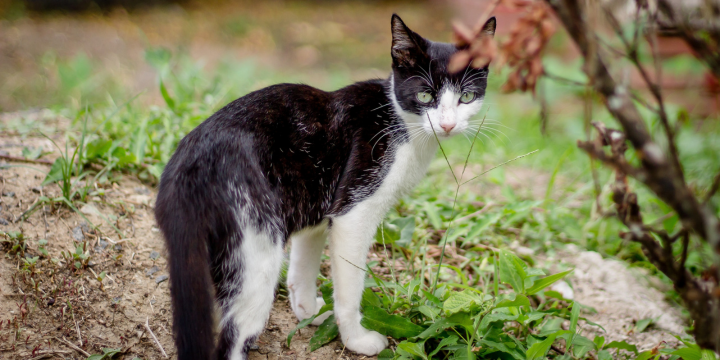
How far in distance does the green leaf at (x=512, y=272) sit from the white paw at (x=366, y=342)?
586 mm

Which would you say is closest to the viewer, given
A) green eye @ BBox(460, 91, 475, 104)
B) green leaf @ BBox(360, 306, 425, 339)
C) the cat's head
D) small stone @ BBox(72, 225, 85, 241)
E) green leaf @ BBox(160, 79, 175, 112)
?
green leaf @ BBox(360, 306, 425, 339)

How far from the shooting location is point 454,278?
108 inches

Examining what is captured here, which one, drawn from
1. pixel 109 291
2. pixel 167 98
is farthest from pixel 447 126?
pixel 167 98

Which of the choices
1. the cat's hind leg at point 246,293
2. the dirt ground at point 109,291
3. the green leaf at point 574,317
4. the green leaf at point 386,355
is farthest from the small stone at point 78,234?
the green leaf at point 574,317

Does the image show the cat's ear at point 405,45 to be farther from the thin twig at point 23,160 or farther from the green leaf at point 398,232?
the thin twig at point 23,160

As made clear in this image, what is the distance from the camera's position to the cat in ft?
5.85

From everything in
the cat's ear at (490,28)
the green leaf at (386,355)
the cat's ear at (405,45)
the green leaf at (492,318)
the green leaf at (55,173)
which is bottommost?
the green leaf at (386,355)

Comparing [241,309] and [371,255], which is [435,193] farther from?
[241,309]

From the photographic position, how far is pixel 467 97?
7.72 ft

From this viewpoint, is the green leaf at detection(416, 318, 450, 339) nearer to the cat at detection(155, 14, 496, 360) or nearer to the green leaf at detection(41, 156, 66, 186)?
the cat at detection(155, 14, 496, 360)

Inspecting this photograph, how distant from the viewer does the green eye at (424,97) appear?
2.27 metres

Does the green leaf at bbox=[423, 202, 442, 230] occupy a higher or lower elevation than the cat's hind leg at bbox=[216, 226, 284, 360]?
lower

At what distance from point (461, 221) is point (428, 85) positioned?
110 cm

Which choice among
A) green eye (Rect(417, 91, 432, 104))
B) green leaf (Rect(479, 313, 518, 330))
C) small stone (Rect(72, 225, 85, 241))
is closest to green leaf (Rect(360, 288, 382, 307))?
green leaf (Rect(479, 313, 518, 330))
